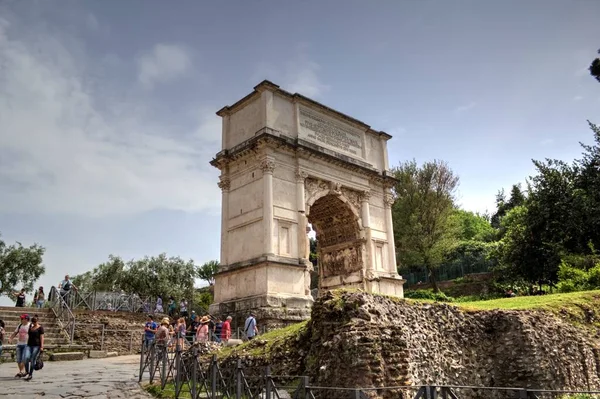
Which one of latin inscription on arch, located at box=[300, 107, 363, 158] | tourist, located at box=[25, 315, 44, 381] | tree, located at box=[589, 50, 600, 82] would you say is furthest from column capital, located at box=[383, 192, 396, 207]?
tourist, located at box=[25, 315, 44, 381]

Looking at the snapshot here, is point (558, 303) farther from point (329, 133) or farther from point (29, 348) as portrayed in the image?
point (329, 133)

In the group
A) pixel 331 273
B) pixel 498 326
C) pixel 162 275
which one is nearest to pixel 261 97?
pixel 331 273

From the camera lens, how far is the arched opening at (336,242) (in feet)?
78.6

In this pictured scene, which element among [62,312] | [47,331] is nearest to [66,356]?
[47,331]

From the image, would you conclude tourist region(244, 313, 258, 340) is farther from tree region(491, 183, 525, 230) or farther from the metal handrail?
tree region(491, 183, 525, 230)

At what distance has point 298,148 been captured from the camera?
21703 millimetres

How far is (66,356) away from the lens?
52.8ft

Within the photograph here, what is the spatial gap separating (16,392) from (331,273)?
17.4 m

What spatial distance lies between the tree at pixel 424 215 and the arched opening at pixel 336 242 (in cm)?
1393

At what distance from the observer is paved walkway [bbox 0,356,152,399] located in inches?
366

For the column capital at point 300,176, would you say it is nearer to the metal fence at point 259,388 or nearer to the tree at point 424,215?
the metal fence at point 259,388

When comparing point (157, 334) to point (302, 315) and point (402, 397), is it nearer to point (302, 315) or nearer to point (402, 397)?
point (302, 315)

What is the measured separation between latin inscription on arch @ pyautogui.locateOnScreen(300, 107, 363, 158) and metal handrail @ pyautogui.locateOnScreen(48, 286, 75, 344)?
1215 centimetres

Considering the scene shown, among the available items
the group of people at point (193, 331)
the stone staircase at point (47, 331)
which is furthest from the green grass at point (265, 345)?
the stone staircase at point (47, 331)
